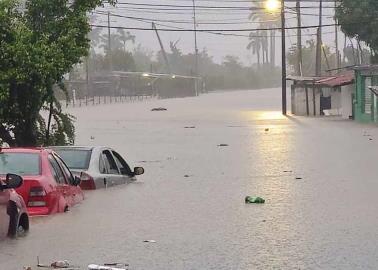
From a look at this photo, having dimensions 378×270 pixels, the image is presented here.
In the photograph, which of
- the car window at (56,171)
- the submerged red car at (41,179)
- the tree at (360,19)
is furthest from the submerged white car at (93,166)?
the tree at (360,19)

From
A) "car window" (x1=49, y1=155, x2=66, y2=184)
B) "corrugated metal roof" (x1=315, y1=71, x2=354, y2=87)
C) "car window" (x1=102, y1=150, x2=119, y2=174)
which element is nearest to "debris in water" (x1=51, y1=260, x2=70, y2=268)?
"car window" (x1=49, y1=155, x2=66, y2=184)

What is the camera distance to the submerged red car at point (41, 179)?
35.3ft

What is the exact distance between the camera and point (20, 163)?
37.0ft

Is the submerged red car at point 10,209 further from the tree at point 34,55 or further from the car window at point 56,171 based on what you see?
the tree at point 34,55

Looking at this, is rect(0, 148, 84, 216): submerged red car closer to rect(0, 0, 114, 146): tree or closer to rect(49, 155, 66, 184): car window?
rect(49, 155, 66, 184): car window

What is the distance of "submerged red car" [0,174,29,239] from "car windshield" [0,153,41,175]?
1578 mm

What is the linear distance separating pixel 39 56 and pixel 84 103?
253ft

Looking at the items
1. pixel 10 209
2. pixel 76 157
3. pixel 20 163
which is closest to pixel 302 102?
pixel 76 157

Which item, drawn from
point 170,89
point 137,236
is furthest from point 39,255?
point 170,89

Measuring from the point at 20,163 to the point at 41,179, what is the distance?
2.05 feet

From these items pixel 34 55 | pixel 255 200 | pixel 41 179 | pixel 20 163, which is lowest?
pixel 255 200

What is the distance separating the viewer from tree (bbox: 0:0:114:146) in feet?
63.9

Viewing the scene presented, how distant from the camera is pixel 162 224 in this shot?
11102 mm

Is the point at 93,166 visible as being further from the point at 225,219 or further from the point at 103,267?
the point at 103,267
